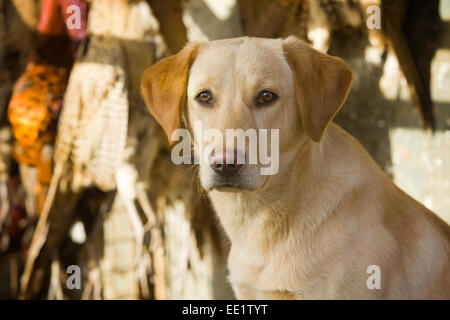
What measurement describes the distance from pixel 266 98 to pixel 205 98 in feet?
0.40

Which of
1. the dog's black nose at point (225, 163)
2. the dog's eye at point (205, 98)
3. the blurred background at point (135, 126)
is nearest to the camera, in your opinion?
the dog's black nose at point (225, 163)

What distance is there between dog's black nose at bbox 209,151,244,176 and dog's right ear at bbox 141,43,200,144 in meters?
0.18

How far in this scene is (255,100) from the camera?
41.0 inches

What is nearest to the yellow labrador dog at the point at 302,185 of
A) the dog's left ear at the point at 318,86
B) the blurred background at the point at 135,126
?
the dog's left ear at the point at 318,86

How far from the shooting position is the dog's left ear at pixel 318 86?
1.02m

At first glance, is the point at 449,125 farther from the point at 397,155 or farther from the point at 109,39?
the point at 109,39

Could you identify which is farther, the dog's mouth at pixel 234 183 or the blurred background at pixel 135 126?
the blurred background at pixel 135 126

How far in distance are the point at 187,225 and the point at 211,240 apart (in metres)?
0.10

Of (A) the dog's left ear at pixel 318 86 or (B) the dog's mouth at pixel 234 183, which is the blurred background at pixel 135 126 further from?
(B) the dog's mouth at pixel 234 183

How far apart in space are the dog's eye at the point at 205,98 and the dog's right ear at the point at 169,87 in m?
0.05

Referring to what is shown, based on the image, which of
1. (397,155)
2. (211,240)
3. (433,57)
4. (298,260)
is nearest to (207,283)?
(211,240)

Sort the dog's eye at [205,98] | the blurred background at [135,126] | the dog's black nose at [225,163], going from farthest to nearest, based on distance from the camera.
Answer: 1. the blurred background at [135,126]
2. the dog's eye at [205,98]
3. the dog's black nose at [225,163]

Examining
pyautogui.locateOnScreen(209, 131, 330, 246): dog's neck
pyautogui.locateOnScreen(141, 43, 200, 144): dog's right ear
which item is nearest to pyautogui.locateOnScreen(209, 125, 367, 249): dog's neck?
pyautogui.locateOnScreen(209, 131, 330, 246): dog's neck

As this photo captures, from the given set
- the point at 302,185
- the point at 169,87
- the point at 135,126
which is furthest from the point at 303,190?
the point at 135,126
